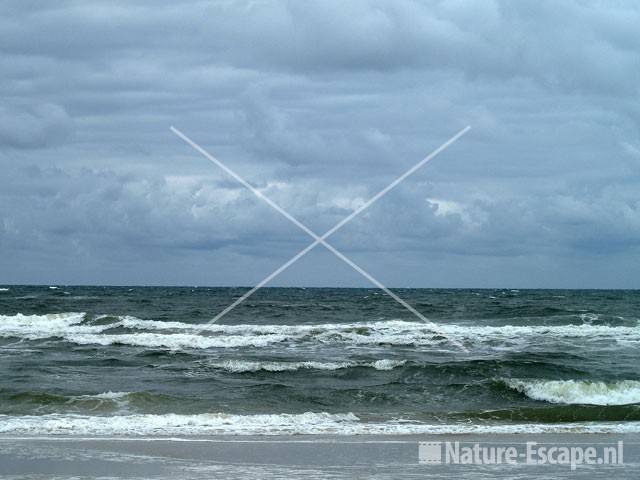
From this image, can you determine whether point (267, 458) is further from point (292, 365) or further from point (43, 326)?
point (43, 326)

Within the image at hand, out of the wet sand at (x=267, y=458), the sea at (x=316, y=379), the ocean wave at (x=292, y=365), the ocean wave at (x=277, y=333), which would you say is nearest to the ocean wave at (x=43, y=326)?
the ocean wave at (x=277, y=333)

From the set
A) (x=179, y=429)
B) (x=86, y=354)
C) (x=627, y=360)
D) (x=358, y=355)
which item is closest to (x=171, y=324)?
(x=86, y=354)

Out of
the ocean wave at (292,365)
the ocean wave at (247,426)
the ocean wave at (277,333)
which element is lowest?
the ocean wave at (247,426)

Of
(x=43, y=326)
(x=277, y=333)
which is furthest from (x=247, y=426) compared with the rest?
(x=43, y=326)

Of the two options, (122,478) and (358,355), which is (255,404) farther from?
(358,355)

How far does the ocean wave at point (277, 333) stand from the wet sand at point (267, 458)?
676 inches

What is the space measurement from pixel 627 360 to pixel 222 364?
13.3m

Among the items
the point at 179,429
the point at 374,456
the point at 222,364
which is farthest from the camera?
the point at 222,364

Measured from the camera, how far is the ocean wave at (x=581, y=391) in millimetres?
19188

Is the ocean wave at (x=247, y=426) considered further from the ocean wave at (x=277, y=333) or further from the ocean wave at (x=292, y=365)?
the ocean wave at (x=277, y=333)

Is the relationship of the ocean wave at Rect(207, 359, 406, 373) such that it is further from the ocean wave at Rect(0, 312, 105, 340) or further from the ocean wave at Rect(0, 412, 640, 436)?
the ocean wave at Rect(0, 312, 105, 340)

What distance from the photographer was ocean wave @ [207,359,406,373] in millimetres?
23859

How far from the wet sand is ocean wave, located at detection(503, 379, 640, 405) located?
16.3 ft

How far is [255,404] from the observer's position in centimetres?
1814
